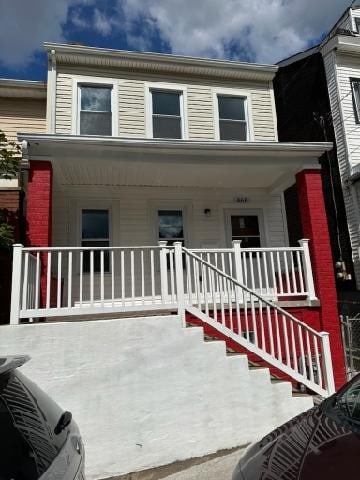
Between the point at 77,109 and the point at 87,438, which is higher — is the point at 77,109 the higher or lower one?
the higher one

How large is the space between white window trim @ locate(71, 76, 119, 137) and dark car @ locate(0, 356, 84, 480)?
8112 millimetres

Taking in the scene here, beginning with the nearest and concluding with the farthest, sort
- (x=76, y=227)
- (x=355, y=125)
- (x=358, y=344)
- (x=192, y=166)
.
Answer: (x=192, y=166)
(x=76, y=227)
(x=358, y=344)
(x=355, y=125)

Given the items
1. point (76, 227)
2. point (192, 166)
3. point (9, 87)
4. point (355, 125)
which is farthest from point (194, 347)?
point (355, 125)

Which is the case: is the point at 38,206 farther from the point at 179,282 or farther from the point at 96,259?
the point at 179,282

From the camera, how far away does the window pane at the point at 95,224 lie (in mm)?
9305

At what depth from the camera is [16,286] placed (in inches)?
200

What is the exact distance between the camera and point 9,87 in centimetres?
1014

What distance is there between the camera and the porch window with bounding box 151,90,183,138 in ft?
33.2

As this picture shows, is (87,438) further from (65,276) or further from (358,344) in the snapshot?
(358,344)

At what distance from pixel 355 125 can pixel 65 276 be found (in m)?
10.7

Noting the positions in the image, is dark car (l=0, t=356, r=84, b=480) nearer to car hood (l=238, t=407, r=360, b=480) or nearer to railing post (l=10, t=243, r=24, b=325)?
car hood (l=238, t=407, r=360, b=480)

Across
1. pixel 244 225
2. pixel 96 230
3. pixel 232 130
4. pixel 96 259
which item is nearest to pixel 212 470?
pixel 96 259

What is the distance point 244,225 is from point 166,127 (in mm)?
3359

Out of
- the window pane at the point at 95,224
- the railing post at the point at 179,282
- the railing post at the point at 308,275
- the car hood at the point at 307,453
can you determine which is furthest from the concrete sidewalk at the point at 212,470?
the window pane at the point at 95,224
